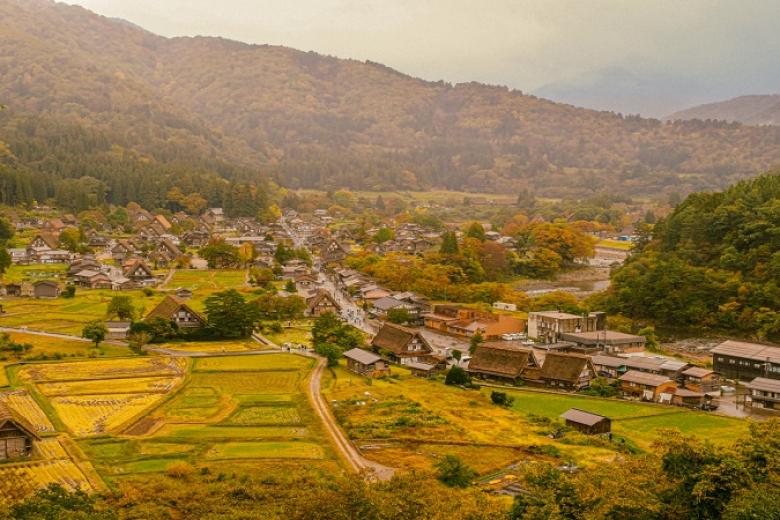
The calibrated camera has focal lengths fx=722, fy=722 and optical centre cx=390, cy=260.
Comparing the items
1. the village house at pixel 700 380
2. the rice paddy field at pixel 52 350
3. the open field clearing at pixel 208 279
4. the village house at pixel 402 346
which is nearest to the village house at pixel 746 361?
the village house at pixel 700 380

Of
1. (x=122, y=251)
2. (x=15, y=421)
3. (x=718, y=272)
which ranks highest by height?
(x=718, y=272)

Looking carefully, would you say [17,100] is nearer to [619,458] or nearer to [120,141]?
[120,141]

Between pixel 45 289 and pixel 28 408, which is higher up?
pixel 45 289

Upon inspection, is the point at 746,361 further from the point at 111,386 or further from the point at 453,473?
the point at 111,386

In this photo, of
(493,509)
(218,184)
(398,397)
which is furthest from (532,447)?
(218,184)

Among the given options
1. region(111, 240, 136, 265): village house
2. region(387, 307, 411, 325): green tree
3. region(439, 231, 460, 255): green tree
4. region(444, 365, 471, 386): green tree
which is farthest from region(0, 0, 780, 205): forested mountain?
region(444, 365, 471, 386): green tree

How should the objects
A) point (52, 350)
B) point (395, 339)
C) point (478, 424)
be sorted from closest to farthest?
point (478, 424), point (52, 350), point (395, 339)

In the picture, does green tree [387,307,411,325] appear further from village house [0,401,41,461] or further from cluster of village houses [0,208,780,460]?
village house [0,401,41,461]

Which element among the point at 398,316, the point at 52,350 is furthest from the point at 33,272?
the point at 398,316

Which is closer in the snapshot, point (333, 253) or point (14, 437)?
point (14, 437)
